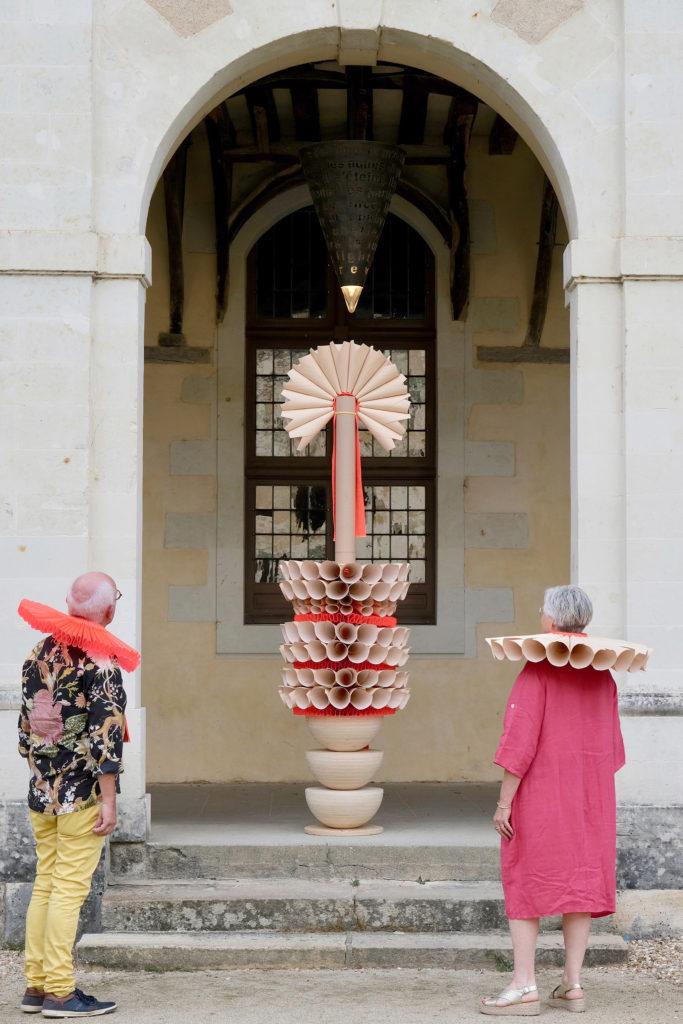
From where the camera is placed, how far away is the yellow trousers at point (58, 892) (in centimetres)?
457

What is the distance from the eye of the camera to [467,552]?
859cm

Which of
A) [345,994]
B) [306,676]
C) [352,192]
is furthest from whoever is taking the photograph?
[352,192]

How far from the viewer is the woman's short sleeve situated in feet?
14.7

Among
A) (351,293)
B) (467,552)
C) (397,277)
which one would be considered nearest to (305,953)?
(351,293)

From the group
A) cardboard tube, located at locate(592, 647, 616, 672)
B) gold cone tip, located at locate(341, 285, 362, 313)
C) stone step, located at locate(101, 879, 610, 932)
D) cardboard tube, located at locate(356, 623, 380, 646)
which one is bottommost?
stone step, located at locate(101, 879, 610, 932)

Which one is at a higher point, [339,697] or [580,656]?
[580,656]

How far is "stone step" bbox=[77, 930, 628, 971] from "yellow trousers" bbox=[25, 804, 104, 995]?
590 mm

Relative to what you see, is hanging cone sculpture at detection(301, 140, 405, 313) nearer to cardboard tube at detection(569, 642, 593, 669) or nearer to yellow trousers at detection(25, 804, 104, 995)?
cardboard tube at detection(569, 642, 593, 669)

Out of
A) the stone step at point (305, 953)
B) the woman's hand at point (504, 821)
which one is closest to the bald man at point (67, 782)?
the stone step at point (305, 953)

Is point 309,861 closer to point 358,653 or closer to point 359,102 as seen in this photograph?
point 358,653

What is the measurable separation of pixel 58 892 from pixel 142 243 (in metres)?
2.78

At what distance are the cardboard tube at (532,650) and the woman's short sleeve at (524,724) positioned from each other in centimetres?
4

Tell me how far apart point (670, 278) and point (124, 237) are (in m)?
2.37

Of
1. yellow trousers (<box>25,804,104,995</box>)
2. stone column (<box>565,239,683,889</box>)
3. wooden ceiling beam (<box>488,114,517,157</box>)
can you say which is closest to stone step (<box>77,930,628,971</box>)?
yellow trousers (<box>25,804,104,995</box>)
